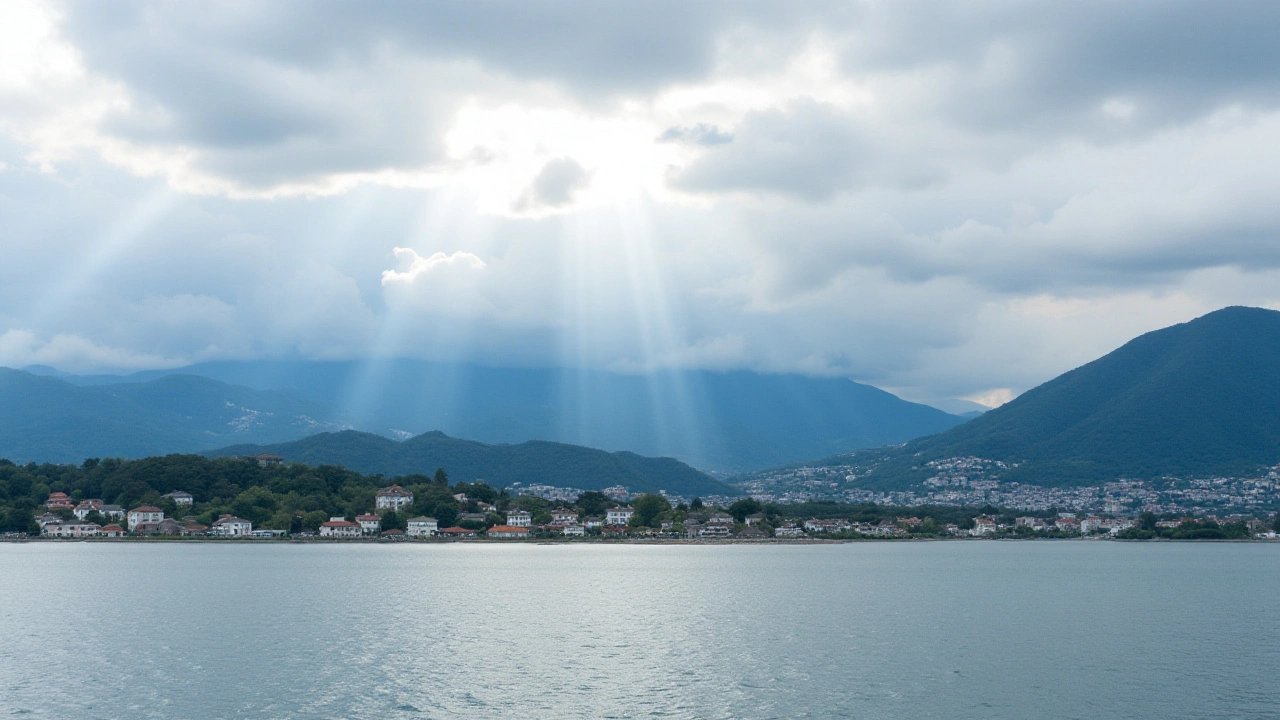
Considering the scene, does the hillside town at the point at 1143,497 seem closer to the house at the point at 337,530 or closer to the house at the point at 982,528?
the house at the point at 982,528

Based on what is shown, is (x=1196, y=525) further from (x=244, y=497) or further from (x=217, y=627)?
(x=217, y=627)

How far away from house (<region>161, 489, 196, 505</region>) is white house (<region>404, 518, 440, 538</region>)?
2488cm

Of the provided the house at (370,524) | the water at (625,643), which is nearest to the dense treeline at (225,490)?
the house at (370,524)

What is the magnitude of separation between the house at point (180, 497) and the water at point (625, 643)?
165ft

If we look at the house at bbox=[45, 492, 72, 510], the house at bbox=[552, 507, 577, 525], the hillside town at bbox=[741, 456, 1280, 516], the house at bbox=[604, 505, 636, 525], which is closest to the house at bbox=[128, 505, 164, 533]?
the house at bbox=[45, 492, 72, 510]

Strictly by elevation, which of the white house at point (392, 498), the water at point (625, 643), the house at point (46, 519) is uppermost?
the white house at point (392, 498)

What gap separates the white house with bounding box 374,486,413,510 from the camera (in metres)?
121

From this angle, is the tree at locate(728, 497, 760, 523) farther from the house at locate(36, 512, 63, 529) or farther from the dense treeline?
the house at locate(36, 512, 63, 529)

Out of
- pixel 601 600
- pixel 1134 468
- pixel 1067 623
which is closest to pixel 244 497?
pixel 601 600

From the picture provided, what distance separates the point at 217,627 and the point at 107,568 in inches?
1233

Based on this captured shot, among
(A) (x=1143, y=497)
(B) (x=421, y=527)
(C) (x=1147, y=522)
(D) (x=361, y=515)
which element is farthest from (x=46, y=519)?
(A) (x=1143, y=497)

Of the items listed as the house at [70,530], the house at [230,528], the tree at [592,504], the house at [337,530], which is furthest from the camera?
the tree at [592,504]

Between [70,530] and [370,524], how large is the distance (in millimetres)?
28941

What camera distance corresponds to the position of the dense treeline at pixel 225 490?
110 m
